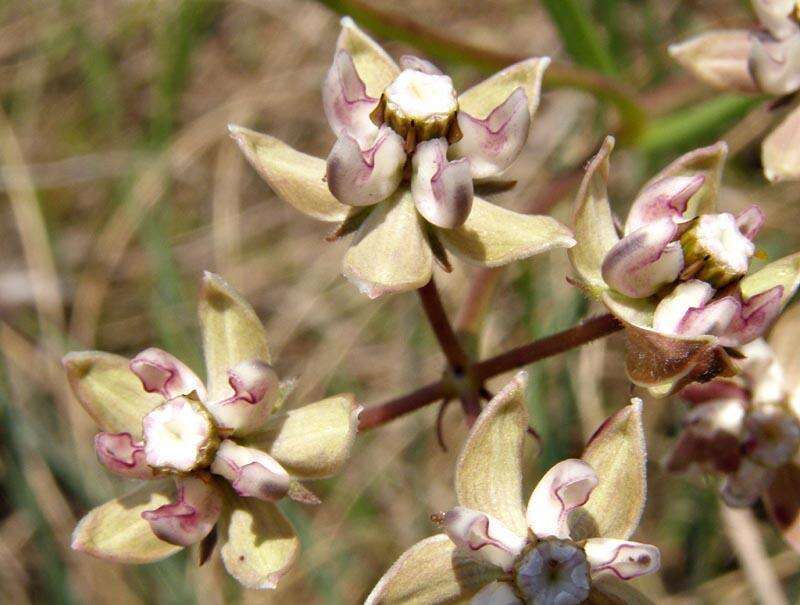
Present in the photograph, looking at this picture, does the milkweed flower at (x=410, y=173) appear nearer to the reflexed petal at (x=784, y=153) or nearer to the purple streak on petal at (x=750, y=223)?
the purple streak on petal at (x=750, y=223)

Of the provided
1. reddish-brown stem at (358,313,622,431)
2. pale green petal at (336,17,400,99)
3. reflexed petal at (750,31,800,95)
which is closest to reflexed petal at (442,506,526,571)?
reddish-brown stem at (358,313,622,431)

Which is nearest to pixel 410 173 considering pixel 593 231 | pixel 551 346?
pixel 593 231

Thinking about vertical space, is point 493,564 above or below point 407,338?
above

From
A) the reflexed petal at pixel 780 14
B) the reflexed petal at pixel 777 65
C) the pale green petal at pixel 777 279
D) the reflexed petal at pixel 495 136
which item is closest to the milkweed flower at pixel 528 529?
the pale green petal at pixel 777 279

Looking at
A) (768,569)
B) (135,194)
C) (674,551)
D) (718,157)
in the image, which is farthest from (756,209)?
(135,194)

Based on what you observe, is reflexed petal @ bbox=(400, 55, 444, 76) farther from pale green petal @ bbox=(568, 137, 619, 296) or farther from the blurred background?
the blurred background

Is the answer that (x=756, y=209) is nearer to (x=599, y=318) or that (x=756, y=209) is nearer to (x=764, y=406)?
(x=599, y=318)

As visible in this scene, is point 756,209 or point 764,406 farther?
point 764,406

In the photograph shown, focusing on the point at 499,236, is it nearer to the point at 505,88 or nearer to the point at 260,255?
the point at 505,88
